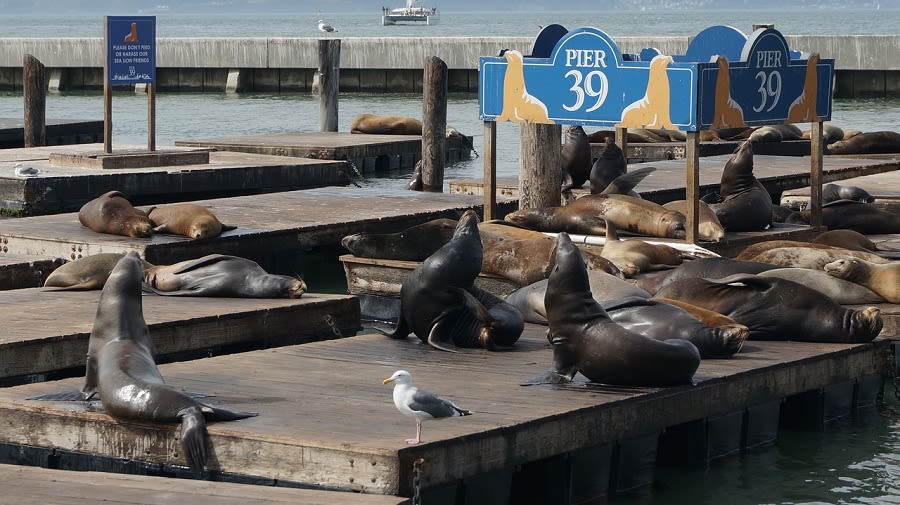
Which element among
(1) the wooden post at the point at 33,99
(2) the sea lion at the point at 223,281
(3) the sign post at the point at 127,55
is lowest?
(2) the sea lion at the point at 223,281

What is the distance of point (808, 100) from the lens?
1080 centimetres

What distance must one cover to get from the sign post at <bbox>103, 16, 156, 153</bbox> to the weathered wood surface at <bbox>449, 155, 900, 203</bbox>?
337cm

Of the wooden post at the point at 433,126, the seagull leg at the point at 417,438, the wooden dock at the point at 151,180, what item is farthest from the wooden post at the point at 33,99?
the seagull leg at the point at 417,438

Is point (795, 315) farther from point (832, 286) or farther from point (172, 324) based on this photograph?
point (172, 324)

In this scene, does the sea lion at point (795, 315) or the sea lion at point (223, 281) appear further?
the sea lion at point (223, 281)

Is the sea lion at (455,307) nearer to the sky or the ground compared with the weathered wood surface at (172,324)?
nearer to the sky

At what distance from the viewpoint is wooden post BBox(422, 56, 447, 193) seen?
15470 mm

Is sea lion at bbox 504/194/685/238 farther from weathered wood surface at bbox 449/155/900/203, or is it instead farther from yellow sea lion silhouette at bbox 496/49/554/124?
weathered wood surface at bbox 449/155/900/203

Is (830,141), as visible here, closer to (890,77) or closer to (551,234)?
(551,234)

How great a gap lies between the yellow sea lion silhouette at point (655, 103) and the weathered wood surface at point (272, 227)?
254 centimetres

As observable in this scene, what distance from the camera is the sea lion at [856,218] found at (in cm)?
1097

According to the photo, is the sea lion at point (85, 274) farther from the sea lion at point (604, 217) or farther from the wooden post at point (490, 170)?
the wooden post at point (490, 170)

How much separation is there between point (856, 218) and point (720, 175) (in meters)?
3.46

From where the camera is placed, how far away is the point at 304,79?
37.0 meters
